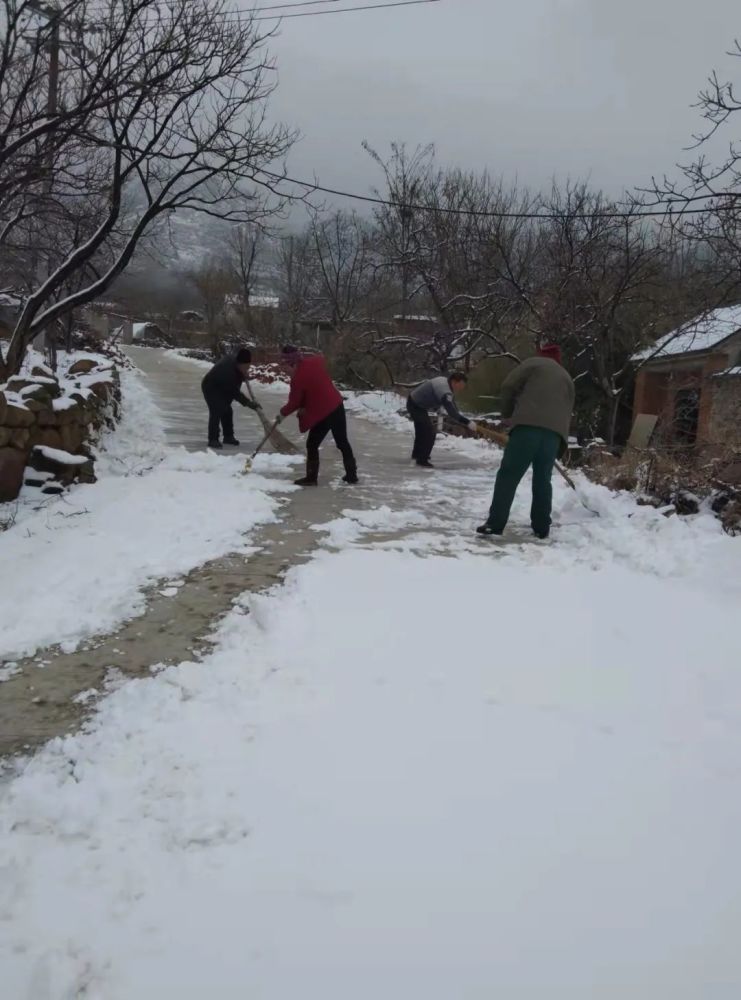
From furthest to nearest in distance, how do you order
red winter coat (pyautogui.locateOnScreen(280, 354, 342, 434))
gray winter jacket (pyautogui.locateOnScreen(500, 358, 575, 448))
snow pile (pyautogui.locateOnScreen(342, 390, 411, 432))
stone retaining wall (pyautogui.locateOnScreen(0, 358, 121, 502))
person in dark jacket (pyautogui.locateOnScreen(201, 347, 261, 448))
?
1. snow pile (pyautogui.locateOnScreen(342, 390, 411, 432))
2. person in dark jacket (pyautogui.locateOnScreen(201, 347, 261, 448))
3. red winter coat (pyautogui.locateOnScreen(280, 354, 342, 434))
4. stone retaining wall (pyautogui.locateOnScreen(0, 358, 121, 502))
5. gray winter jacket (pyautogui.locateOnScreen(500, 358, 575, 448))

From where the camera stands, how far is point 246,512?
20.4ft

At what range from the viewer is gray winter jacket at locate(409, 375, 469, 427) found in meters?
8.90

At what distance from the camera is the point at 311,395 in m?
7.53

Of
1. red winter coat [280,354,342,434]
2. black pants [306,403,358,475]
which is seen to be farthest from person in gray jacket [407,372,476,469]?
red winter coat [280,354,342,434]

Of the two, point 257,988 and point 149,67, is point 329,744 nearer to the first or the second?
point 257,988

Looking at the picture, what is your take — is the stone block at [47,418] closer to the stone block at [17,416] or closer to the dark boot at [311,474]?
the stone block at [17,416]

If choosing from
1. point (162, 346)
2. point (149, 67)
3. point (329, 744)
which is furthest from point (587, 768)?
point (162, 346)

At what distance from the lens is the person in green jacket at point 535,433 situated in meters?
5.76

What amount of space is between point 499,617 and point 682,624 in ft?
3.06

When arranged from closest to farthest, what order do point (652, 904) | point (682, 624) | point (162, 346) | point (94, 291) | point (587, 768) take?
point (652, 904), point (587, 768), point (682, 624), point (94, 291), point (162, 346)

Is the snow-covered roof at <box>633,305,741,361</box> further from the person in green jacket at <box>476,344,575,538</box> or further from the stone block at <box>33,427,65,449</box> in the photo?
the stone block at <box>33,427,65,449</box>

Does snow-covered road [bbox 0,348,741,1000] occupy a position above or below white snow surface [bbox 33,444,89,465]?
below

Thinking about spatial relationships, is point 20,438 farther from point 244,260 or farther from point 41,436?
point 244,260

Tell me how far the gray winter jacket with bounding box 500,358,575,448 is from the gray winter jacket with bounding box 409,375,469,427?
2958 mm
